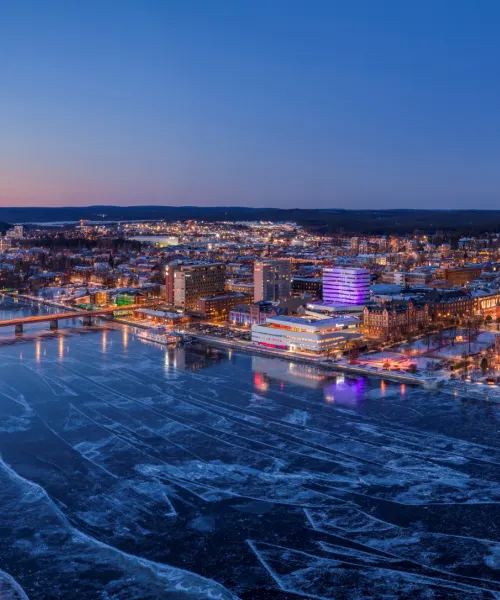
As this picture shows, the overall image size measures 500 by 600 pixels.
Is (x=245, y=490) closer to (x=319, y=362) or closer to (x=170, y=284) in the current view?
(x=319, y=362)

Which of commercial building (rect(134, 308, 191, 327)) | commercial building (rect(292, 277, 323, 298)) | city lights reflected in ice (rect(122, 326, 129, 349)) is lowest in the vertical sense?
city lights reflected in ice (rect(122, 326, 129, 349))

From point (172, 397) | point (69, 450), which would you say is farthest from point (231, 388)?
point (69, 450)

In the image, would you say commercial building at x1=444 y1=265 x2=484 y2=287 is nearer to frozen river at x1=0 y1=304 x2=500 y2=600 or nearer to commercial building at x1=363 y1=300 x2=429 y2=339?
commercial building at x1=363 y1=300 x2=429 y2=339

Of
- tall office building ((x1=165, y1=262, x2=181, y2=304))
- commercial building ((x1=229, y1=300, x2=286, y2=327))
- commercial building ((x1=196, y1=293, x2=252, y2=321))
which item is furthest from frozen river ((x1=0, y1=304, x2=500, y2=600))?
tall office building ((x1=165, y1=262, x2=181, y2=304))

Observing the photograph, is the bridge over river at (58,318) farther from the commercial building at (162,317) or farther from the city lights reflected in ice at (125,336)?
the city lights reflected in ice at (125,336)

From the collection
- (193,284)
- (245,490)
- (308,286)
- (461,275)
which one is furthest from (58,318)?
(461,275)

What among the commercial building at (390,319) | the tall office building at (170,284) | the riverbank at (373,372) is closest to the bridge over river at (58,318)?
the tall office building at (170,284)

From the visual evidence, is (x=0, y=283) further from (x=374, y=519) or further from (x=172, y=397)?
(x=374, y=519)
